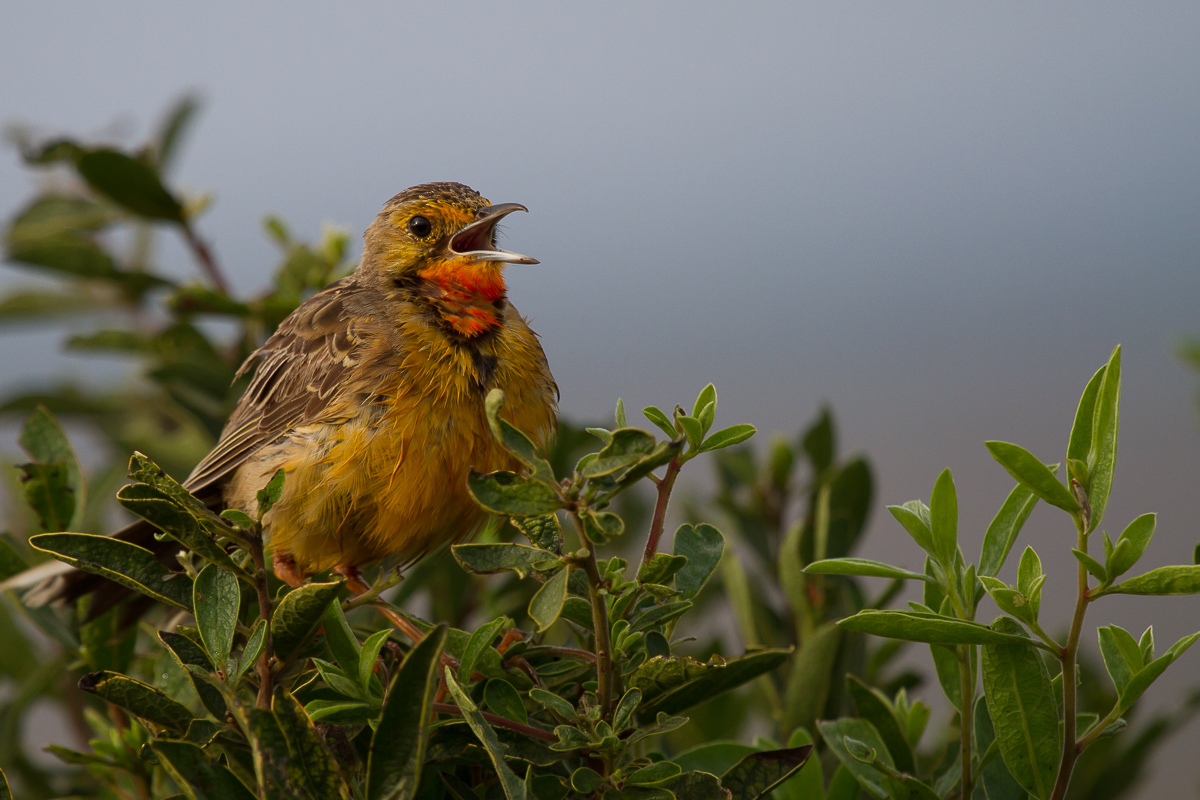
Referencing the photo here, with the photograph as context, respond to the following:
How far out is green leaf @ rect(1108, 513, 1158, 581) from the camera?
1166 mm

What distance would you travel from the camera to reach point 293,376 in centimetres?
282

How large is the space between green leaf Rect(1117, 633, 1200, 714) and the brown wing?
1.88m

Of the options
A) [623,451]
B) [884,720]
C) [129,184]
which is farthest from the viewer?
[129,184]

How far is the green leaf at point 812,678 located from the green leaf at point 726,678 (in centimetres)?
46

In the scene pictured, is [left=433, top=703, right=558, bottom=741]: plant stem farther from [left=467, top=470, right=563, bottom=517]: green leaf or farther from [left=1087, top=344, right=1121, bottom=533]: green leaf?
[left=1087, top=344, right=1121, bottom=533]: green leaf

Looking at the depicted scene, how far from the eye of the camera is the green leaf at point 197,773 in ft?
3.72

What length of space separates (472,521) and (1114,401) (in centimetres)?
174

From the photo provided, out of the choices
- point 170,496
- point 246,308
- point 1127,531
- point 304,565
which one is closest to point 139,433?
point 246,308

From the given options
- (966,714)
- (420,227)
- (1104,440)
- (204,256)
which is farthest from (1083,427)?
(204,256)

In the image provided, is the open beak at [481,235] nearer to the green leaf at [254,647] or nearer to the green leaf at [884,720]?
the green leaf at [884,720]

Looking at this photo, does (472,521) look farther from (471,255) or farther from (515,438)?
(515,438)

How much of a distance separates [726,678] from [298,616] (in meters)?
0.69

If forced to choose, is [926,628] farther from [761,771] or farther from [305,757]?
[305,757]

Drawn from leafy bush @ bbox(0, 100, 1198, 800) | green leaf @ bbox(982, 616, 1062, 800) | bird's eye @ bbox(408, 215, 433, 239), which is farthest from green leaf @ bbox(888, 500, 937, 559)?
bird's eye @ bbox(408, 215, 433, 239)
